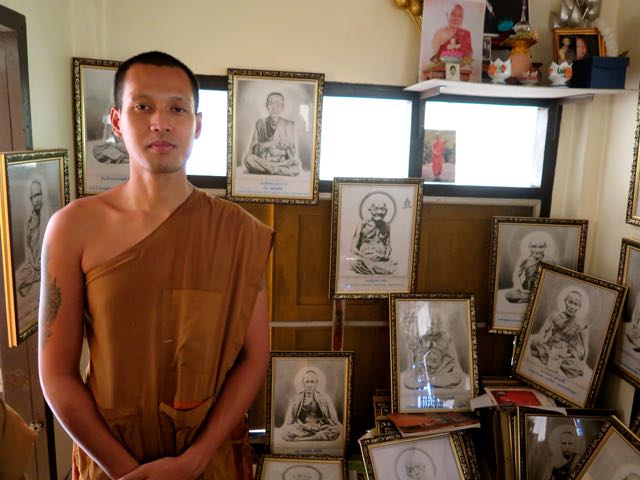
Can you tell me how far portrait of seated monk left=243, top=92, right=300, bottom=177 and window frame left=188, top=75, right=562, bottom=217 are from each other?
16cm

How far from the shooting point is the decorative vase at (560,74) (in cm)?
211

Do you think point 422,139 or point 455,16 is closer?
point 455,16

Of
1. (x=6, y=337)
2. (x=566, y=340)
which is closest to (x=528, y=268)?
(x=566, y=340)

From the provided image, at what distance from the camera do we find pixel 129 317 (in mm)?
1189

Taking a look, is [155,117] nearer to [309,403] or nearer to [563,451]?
[309,403]

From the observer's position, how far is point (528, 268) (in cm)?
242

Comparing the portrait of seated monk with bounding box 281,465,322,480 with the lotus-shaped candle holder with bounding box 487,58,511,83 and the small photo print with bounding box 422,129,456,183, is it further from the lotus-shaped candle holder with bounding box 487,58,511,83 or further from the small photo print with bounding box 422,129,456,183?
the lotus-shaped candle holder with bounding box 487,58,511,83

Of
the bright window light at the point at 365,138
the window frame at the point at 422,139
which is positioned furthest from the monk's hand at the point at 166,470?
the bright window light at the point at 365,138

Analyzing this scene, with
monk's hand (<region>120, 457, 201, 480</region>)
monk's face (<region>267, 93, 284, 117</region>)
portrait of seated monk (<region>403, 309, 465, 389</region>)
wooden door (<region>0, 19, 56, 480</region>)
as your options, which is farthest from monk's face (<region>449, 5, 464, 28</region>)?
monk's hand (<region>120, 457, 201, 480</region>)

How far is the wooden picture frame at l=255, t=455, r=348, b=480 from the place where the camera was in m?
2.24

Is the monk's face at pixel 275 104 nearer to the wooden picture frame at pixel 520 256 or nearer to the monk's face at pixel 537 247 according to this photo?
the wooden picture frame at pixel 520 256

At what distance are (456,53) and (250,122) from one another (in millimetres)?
933

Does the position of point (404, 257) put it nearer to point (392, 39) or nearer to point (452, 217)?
point (452, 217)

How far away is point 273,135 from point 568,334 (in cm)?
158
